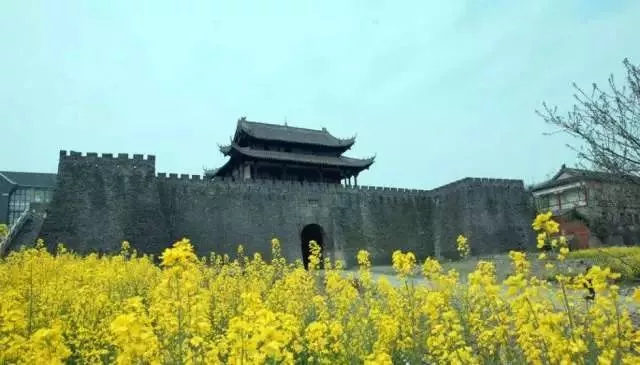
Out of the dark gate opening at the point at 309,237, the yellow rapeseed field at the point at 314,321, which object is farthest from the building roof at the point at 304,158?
the yellow rapeseed field at the point at 314,321

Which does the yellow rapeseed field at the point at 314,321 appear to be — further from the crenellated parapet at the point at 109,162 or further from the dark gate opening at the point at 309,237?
the dark gate opening at the point at 309,237

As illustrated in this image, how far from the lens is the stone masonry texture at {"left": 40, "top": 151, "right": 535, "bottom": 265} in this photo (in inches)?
767

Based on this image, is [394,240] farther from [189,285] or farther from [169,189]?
[189,285]

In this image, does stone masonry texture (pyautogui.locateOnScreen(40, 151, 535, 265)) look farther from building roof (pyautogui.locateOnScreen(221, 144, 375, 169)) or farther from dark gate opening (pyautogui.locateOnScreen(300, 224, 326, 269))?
building roof (pyautogui.locateOnScreen(221, 144, 375, 169))

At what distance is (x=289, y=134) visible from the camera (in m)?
28.8

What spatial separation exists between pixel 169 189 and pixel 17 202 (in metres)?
34.4

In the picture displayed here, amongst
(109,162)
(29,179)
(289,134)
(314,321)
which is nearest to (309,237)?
(289,134)

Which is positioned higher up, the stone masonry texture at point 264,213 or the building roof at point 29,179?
the building roof at point 29,179

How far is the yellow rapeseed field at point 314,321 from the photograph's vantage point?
235 centimetres

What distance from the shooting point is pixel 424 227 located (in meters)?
27.4

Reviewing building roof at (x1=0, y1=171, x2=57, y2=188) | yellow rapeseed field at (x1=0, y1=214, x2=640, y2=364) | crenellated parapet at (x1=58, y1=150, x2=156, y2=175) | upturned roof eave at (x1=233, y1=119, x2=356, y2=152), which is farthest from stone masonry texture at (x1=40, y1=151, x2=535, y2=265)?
building roof at (x1=0, y1=171, x2=57, y2=188)

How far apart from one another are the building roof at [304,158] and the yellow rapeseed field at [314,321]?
18.6 meters

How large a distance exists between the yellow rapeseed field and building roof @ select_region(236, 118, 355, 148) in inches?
810

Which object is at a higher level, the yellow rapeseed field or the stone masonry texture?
the stone masonry texture
